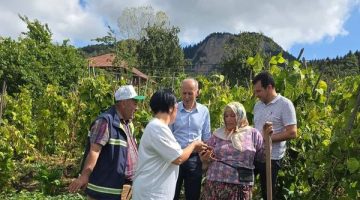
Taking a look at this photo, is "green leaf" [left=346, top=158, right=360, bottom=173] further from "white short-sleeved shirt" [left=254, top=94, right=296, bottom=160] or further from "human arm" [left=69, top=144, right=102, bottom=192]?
"human arm" [left=69, top=144, right=102, bottom=192]

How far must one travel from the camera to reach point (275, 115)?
3895 mm

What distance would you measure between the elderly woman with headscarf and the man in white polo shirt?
230 mm

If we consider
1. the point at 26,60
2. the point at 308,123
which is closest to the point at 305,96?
the point at 308,123

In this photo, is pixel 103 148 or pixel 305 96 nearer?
pixel 103 148

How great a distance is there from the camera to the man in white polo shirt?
3814mm

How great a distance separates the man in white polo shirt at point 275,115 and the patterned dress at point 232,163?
0.22 metres

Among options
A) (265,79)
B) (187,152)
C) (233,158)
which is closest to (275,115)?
(265,79)

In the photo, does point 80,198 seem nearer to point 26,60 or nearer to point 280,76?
point 280,76

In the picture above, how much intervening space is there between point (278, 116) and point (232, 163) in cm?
60

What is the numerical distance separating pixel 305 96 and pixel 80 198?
3.04m

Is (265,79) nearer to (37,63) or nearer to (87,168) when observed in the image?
(87,168)

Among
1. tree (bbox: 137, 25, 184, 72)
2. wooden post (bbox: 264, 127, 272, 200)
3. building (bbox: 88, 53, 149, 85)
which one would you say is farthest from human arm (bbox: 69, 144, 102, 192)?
tree (bbox: 137, 25, 184, 72)

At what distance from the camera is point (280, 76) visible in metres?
4.86

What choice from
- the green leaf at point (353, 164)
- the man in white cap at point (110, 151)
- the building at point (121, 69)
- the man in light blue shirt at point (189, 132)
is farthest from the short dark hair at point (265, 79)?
the building at point (121, 69)
